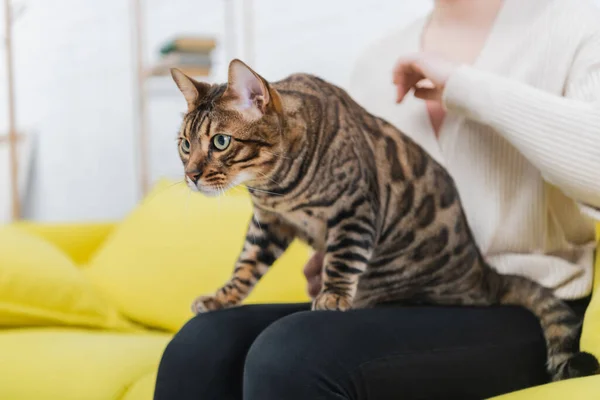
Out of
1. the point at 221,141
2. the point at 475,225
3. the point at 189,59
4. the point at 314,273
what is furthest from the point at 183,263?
the point at 221,141

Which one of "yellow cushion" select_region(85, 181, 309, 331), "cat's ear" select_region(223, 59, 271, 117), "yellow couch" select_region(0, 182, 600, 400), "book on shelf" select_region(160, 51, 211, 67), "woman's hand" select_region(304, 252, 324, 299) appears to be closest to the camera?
"cat's ear" select_region(223, 59, 271, 117)

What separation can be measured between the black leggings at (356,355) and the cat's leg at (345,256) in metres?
0.03

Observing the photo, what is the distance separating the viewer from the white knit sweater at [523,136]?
0.98 meters

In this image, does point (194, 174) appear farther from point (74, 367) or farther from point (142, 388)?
point (74, 367)

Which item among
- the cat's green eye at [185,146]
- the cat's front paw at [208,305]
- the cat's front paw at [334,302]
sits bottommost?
the cat's front paw at [208,305]

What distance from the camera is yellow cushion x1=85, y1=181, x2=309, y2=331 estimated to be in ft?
5.30

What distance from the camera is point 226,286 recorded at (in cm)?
103

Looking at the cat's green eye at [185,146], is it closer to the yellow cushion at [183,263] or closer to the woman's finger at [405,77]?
the woman's finger at [405,77]

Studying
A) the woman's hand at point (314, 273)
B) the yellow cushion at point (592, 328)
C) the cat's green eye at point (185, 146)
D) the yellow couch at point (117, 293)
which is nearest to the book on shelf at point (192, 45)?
the yellow couch at point (117, 293)

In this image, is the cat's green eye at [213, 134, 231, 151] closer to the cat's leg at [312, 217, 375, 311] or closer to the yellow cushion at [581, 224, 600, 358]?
the cat's leg at [312, 217, 375, 311]

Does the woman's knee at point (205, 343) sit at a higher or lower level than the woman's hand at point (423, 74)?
A: lower

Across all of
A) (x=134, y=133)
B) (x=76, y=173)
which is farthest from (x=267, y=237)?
(x=76, y=173)

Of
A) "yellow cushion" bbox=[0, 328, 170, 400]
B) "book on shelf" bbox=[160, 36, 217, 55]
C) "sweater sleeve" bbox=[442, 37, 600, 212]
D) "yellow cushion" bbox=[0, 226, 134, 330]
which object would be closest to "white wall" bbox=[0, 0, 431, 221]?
"book on shelf" bbox=[160, 36, 217, 55]

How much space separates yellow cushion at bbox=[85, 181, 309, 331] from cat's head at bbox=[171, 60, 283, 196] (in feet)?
2.51
